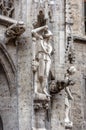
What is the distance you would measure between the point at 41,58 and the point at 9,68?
60 cm

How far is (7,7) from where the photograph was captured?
10.5 metres

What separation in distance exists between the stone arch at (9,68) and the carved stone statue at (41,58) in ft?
1.27

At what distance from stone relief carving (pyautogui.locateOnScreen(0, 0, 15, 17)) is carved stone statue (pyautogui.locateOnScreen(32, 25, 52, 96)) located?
2.26 ft

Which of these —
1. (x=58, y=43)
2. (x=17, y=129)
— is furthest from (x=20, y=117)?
(x=58, y=43)

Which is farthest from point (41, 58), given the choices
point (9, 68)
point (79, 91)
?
point (79, 91)

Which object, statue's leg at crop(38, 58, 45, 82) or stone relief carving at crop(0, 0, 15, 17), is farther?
stone relief carving at crop(0, 0, 15, 17)

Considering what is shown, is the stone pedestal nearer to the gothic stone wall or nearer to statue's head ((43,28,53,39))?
statue's head ((43,28,53,39))

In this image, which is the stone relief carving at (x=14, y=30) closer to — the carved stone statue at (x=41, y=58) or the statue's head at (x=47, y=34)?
the carved stone statue at (x=41, y=58)

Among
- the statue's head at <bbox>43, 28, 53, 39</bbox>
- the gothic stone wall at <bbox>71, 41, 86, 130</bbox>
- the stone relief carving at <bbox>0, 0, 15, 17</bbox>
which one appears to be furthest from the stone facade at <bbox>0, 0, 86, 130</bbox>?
the gothic stone wall at <bbox>71, 41, 86, 130</bbox>

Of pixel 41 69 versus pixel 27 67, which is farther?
pixel 27 67

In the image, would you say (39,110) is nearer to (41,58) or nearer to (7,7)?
(41,58)

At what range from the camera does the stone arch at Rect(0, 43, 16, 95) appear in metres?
10.0

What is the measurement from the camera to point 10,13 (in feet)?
34.4

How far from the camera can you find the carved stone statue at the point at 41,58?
32.9 feet
